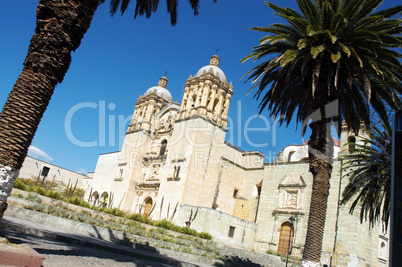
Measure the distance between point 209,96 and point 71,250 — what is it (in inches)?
944

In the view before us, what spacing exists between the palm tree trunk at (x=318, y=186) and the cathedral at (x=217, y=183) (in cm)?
1103

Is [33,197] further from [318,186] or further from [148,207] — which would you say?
[148,207]

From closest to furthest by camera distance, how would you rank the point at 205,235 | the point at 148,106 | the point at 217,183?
the point at 205,235 → the point at 217,183 → the point at 148,106

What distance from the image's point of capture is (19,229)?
9.59 meters

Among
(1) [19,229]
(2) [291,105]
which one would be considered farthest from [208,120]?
(1) [19,229]

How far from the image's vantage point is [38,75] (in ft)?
19.2

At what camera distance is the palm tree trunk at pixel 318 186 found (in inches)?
361

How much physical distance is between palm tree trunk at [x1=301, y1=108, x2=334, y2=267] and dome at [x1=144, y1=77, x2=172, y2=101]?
29.5 meters

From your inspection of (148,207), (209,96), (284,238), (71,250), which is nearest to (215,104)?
(209,96)

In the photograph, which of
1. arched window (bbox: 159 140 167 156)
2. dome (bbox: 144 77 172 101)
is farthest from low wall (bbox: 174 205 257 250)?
dome (bbox: 144 77 172 101)

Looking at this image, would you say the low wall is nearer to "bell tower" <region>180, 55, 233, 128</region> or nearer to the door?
the door

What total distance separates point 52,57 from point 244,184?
89.1 feet

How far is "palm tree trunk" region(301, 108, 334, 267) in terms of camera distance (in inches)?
361

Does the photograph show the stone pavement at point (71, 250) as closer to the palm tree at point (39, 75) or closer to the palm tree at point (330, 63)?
the palm tree at point (39, 75)
